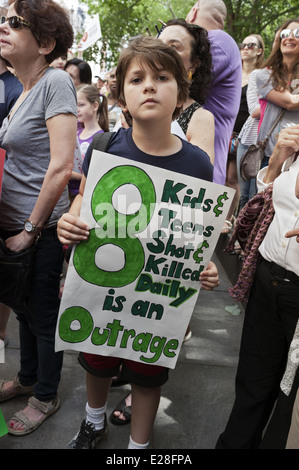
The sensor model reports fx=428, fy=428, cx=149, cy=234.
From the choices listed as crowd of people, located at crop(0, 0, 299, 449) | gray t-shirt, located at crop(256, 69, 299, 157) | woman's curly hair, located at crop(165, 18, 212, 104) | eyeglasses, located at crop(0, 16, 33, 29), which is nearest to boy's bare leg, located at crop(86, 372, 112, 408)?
crowd of people, located at crop(0, 0, 299, 449)

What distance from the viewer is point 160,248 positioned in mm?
1508

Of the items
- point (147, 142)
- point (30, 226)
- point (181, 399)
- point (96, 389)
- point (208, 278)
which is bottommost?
point (181, 399)

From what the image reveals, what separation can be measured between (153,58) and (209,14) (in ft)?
4.45

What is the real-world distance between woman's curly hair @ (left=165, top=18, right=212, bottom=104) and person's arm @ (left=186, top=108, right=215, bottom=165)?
21 cm

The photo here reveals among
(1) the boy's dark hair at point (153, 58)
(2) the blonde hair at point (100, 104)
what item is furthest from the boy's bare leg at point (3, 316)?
(2) the blonde hair at point (100, 104)

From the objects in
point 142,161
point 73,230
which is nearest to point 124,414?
point 73,230

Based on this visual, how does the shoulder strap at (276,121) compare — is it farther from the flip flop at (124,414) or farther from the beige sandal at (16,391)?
the beige sandal at (16,391)

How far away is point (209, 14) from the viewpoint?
8.38 ft

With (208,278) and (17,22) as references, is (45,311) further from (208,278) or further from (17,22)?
(17,22)

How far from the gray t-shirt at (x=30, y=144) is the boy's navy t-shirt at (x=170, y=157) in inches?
13.5

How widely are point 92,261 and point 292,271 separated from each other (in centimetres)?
73

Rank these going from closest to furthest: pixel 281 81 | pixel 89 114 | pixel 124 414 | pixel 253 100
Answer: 1. pixel 124 414
2. pixel 281 81
3. pixel 89 114
4. pixel 253 100
